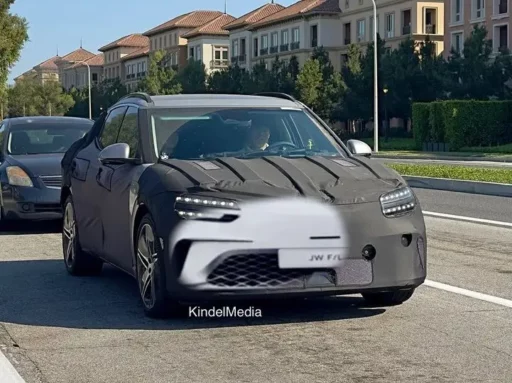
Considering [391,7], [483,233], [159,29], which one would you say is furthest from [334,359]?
[159,29]

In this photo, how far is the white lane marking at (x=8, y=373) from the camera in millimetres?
5621

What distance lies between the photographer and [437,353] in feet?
20.0

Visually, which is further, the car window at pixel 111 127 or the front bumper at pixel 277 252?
the car window at pixel 111 127

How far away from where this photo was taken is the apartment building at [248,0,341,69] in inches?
3866

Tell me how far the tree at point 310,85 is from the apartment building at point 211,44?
52205 millimetres

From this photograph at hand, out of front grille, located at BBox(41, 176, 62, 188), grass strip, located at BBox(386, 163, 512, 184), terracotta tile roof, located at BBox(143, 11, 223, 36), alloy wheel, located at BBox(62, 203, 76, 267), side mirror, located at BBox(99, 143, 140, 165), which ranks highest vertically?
terracotta tile roof, located at BBox(143, 11, 223, 36)

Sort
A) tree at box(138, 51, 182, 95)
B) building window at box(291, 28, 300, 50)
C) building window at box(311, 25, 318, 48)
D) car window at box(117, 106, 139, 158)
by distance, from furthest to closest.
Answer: tree at box(138, 51, 182, 95) → building window at box(291, 28, 300, 50) → building window at box(311, 25, 318, 48) → car window at box(117, 106, 139, 158)

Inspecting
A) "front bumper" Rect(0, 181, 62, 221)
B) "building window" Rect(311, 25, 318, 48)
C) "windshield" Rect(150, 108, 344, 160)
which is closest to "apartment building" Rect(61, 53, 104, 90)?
"building window" Rect(311, 25, 318, 48)

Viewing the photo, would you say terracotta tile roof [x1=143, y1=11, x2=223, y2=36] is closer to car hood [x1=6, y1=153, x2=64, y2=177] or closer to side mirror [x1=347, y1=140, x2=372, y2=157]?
car hood [x1=6, y1=153, x2=64, y2=177]

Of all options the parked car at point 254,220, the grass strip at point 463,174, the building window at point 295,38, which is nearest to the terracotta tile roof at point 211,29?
the building window at point 295,38

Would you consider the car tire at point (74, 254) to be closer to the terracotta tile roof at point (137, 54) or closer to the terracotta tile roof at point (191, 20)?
the terracotta tile roof at point (191, 20)

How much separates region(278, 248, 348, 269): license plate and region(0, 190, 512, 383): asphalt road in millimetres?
441

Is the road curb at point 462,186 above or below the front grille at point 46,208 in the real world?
below

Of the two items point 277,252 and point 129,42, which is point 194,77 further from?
point 277,252
